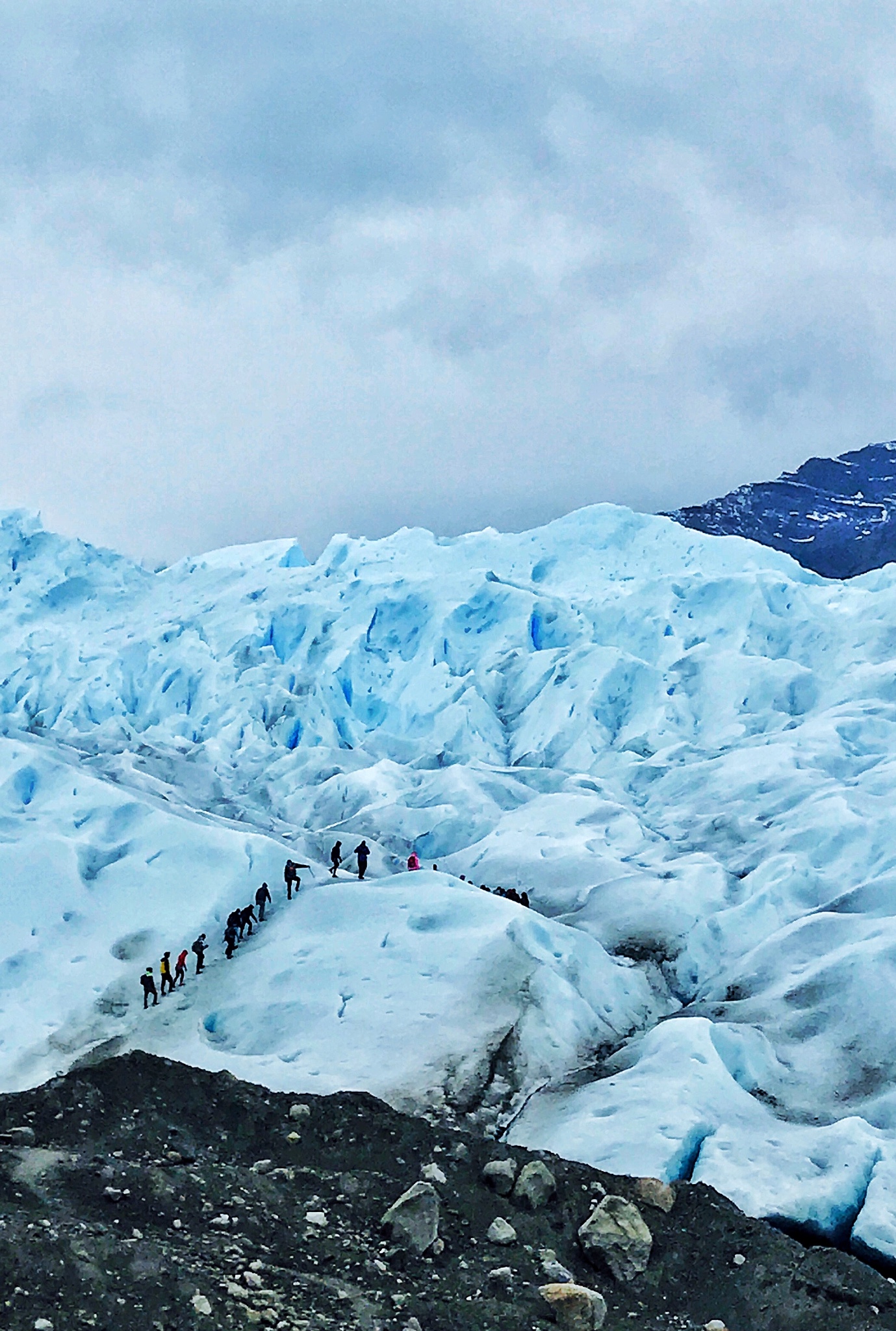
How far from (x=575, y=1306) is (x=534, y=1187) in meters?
1.54

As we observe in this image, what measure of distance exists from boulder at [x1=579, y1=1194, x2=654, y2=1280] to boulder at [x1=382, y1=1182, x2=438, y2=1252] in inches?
51.7

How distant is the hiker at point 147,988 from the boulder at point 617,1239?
9.22 metres

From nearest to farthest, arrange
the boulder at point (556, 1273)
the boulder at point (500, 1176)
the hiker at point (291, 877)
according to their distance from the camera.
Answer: the boulder at point (556, 1273)
the boulder at point (500, 1176)
the hiker at point (291, 877)

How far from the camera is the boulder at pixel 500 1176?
30.1ft

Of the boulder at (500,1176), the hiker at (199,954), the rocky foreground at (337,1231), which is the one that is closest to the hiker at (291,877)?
the hiker at (199,954)

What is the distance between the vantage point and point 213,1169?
28.0 ft

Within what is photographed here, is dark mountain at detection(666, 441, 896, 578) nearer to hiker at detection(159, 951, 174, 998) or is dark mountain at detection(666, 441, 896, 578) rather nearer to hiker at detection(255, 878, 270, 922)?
hiker at detection(255, 878, 270, 922)

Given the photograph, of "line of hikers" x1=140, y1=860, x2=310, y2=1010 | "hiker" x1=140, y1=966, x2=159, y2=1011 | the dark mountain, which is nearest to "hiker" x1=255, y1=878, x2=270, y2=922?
"line of hikers" x1=140, y1=860, x2=310, y2=1010

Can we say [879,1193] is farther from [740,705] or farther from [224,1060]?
[740,705]

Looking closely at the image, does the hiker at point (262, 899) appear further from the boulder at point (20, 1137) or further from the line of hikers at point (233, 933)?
the boulder at point (20, 1137)

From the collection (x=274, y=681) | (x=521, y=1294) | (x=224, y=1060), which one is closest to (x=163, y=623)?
(x=274, y=681)

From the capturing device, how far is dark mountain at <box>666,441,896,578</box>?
92.8m

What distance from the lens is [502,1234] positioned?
8445 millimetres

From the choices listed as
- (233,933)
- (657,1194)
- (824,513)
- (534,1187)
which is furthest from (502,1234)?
(824,513)
